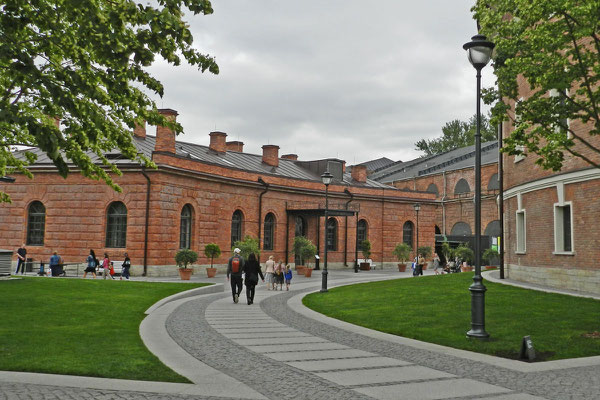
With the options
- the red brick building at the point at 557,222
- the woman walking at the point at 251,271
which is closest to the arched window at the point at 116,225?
Result: the woman walking at the point at 251,271

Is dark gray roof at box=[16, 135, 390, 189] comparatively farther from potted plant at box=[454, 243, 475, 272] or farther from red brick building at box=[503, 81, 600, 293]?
red brick building at box=[503, 81, 600, 293]

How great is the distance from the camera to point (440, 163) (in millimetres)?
62125

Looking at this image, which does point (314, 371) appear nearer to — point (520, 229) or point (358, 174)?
point (520, 229)

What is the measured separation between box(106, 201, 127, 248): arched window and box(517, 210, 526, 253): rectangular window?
62.0 feet

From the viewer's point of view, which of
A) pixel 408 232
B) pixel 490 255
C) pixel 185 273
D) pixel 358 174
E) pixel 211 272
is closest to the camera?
pixel 185 273

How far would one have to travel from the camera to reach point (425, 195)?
1791 inches

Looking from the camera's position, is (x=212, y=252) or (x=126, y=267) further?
(x=212, y=252)

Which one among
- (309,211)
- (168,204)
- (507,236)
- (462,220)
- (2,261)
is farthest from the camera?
(462,220)

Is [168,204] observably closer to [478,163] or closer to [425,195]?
[478,163]

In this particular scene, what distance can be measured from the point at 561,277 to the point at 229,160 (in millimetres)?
23932

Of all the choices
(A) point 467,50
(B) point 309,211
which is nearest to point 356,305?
(A) point 467,50

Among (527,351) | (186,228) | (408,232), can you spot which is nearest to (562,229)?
(527,351)

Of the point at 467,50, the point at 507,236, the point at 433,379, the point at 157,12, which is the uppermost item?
the point at 467,50

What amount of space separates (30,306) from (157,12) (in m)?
9.23
